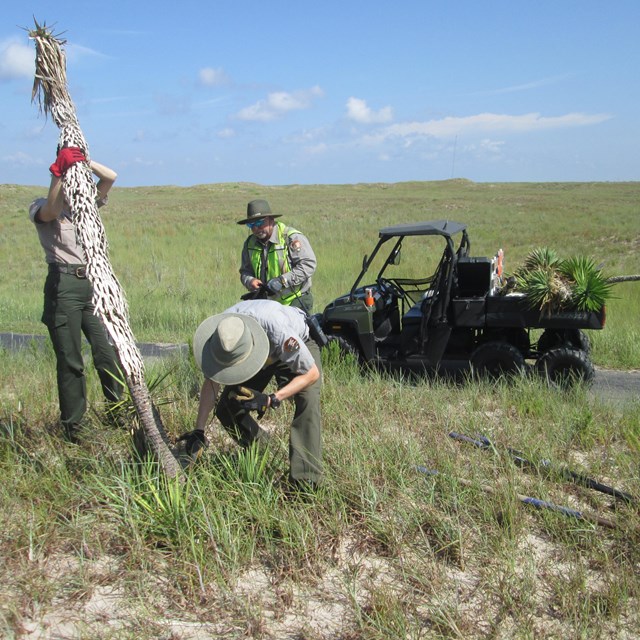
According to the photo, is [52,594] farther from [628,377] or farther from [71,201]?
[628,377]

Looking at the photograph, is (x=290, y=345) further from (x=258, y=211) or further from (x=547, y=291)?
(x=547, y=291)

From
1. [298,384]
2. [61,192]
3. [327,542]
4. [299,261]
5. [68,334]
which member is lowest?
[327,542]

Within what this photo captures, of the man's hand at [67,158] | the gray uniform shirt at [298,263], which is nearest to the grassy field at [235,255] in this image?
the gray uniform shirt at [298,263]

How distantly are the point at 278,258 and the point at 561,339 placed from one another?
9.97 ft

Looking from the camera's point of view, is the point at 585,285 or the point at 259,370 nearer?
the point at 259,370

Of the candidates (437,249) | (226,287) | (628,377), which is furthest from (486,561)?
(437,249)

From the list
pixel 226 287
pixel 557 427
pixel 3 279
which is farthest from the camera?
pixel 3 279

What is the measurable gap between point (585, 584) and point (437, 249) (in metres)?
19.9

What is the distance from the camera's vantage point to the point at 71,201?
12.6 feet

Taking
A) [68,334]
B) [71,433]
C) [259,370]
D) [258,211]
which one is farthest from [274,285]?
[259,370]

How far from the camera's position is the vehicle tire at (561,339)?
6.93m

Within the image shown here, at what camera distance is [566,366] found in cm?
648

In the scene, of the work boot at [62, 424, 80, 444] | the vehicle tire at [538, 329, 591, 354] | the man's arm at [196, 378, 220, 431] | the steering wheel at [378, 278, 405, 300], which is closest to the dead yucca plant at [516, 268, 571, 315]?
the vehicle tire at [538, 329, 591, 354]

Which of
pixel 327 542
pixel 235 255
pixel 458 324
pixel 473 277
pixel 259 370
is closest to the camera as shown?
pixel 327 542
